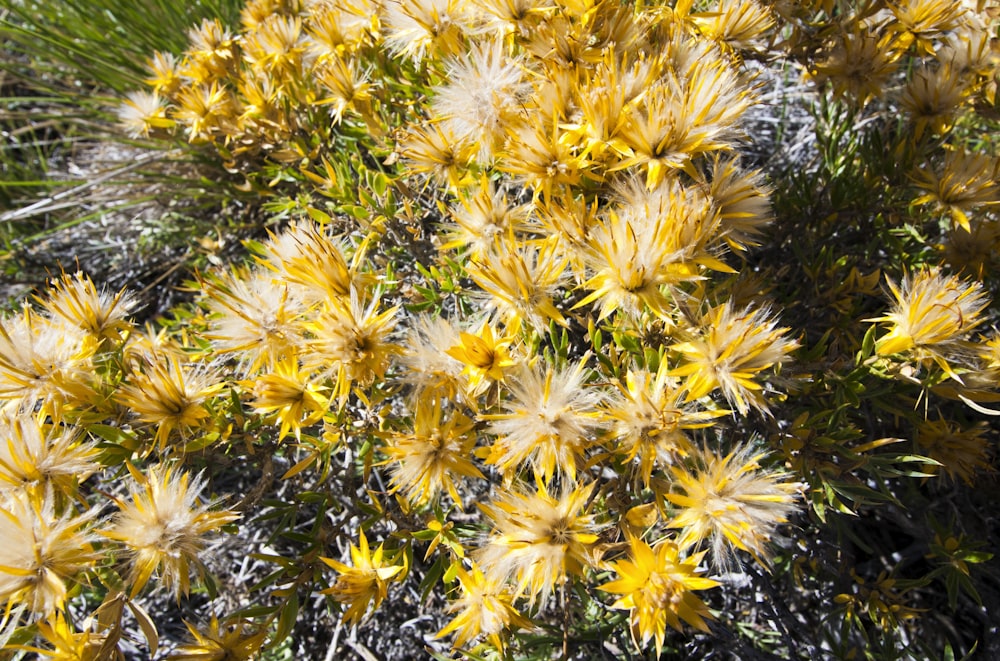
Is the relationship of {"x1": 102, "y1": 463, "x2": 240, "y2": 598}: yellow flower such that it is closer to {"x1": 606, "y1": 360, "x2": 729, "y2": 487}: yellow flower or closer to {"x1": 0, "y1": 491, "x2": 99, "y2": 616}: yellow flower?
{"x1": 0, "y1": 491, "x2": 99, "y2": 616}: yellow flower

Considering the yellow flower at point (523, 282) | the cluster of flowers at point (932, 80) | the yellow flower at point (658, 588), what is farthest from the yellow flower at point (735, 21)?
the yellow flower at point (658, 588)

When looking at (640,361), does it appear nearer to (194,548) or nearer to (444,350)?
(444,350)

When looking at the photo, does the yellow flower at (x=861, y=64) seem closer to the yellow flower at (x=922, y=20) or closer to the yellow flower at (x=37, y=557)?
the yellow flower at (x=922, y=20)

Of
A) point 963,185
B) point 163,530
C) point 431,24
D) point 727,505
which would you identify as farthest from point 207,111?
point 963,185

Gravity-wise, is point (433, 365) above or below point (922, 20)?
below

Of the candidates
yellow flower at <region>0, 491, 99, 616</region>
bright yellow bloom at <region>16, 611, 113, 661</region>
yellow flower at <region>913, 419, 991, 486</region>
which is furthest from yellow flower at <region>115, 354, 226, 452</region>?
yellow flower at <region>913, 419, 991, 486</region>

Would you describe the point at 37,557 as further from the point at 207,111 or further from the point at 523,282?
the point at 207,111
